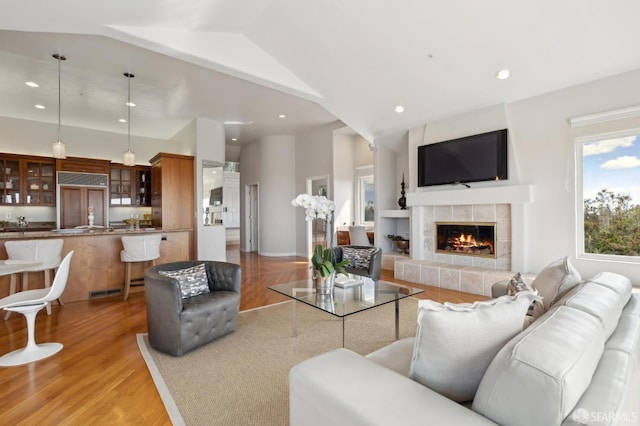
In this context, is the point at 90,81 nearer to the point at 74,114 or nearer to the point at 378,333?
the point at 74,114

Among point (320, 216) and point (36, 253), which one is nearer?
point (320, 216)

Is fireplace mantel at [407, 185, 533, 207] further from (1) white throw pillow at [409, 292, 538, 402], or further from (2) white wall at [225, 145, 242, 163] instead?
(2) white wall at [225, 145, 242, 163]

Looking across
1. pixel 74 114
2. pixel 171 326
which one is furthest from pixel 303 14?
pixel 74 114

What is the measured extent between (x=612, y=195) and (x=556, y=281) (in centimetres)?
282

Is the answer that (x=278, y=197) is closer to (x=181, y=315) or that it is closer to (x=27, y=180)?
(x=27, y=180)

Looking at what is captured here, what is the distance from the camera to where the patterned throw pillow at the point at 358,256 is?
4.30 meters

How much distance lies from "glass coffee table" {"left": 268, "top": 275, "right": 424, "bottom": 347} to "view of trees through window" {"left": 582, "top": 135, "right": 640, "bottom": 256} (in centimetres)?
275

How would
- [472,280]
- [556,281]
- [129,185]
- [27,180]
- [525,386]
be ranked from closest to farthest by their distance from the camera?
[525,386] → [556,281] → [472,280] → [27,180] → [129,185]

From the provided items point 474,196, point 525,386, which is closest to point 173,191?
point 474,196

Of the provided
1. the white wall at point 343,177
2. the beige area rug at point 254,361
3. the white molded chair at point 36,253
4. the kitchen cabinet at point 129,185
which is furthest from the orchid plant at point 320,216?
the kitchen cabinet at point 129,185

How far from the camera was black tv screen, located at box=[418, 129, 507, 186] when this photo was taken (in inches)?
176

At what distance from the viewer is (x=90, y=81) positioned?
15.7 ft

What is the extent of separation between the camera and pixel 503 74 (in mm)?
3883

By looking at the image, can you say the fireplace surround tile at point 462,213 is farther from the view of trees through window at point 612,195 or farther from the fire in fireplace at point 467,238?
the view of trees through window at point 612,195
